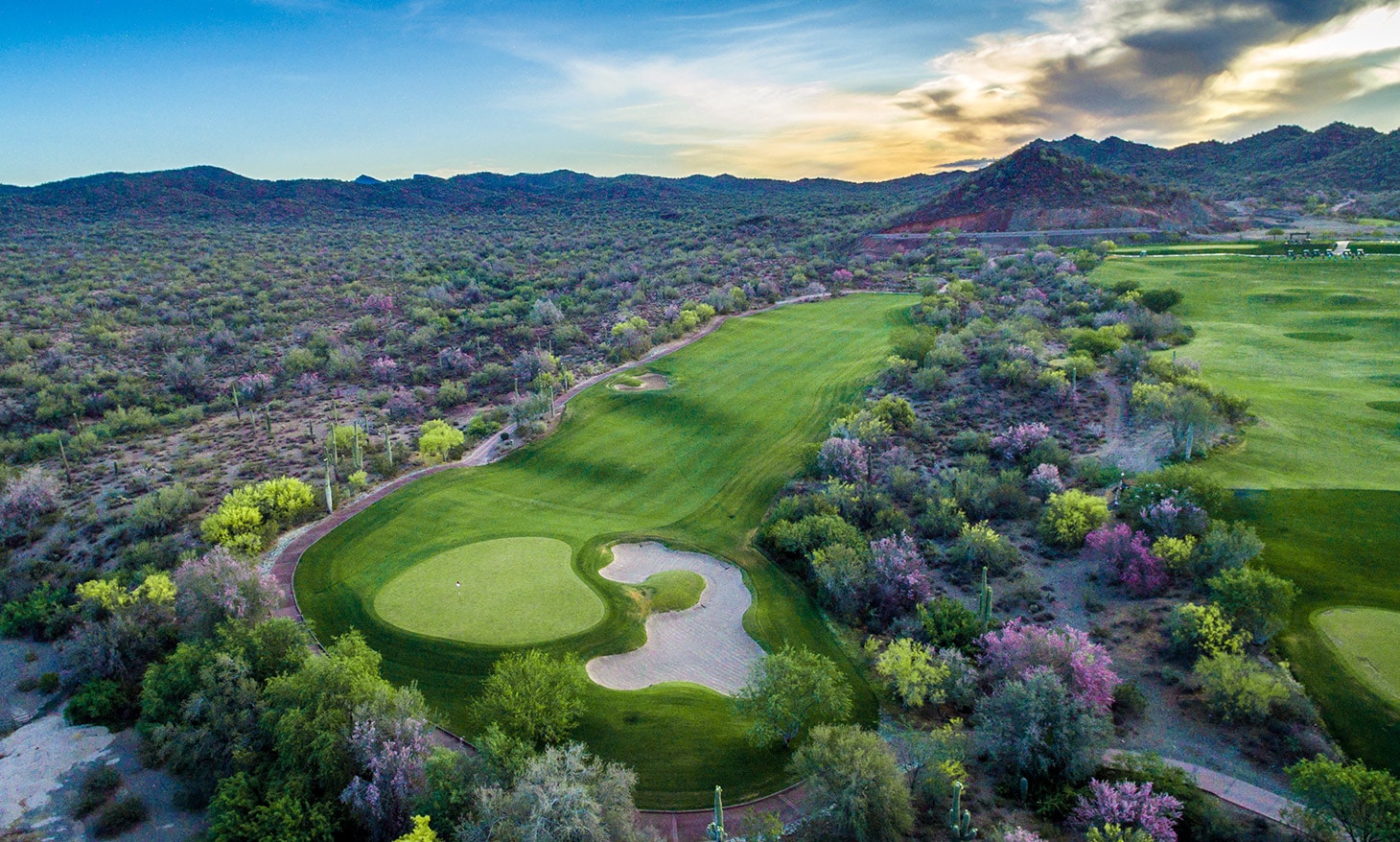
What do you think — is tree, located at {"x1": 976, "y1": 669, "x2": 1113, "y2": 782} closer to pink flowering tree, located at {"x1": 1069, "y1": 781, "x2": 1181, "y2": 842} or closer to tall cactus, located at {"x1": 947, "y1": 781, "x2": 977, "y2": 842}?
pink flowering tree, located at {"x1": 1069, "y1": 781, "x2": 1181, "y2": 842}

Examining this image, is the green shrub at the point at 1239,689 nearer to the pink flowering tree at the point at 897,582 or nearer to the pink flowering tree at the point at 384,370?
the pink flowering tree at the point at 897,582

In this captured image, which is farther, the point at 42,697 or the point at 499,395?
the point at 499,395

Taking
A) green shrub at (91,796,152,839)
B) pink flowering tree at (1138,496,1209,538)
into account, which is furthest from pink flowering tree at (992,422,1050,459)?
green shrub at (91,796,152,839)

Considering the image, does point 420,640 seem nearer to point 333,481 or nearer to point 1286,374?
point 333,481

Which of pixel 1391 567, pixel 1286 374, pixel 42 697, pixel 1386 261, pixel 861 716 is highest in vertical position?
pixel 1386 261

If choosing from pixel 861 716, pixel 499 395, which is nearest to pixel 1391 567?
pixel 861 716

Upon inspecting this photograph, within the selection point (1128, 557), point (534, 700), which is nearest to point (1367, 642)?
point (1128, 557)

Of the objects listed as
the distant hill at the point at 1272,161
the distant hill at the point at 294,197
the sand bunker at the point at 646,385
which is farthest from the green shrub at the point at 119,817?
the distant hill at the point at 1272,161
